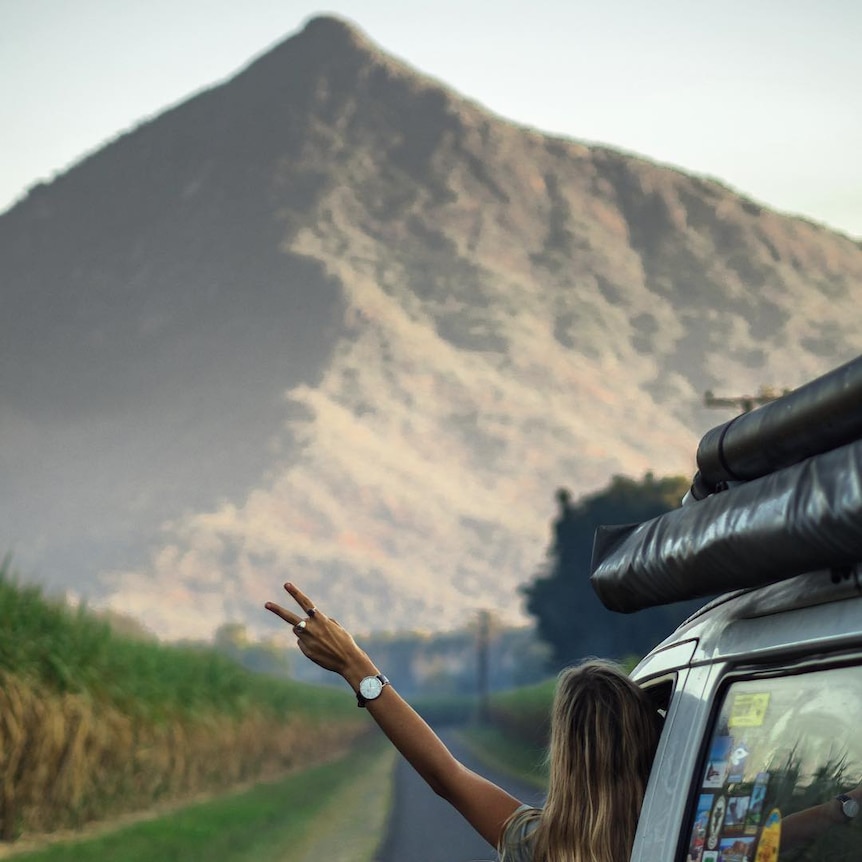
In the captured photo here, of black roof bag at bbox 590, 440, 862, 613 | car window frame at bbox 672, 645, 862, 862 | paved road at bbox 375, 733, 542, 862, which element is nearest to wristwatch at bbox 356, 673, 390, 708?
black roof bag at bbox 590, 440, 862, 613

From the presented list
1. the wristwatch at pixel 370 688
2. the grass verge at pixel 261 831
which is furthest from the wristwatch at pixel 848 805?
the grass verge at pixel 261 831

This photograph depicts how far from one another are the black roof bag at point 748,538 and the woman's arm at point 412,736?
1.47 feet

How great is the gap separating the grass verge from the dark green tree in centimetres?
5190

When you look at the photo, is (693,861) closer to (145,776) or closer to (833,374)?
(833,374)

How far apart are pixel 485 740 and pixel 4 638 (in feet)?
176

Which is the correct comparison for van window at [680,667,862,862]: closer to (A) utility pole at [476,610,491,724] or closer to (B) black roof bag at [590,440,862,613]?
(B) black roof bag at [590,440,862,613]

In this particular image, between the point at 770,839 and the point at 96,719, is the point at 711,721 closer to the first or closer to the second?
the point at 770,839

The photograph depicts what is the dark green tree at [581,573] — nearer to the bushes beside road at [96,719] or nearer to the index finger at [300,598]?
the bushes beside road at [96,719]

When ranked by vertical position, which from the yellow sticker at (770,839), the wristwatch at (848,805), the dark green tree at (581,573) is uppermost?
the dark green tree at (581,573)

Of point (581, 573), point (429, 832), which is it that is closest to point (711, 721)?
point (429, 832)

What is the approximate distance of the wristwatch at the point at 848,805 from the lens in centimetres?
222

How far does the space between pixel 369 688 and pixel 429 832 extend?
23.0 metres

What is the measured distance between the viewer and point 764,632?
2.36 m

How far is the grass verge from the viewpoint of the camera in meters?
15.9
